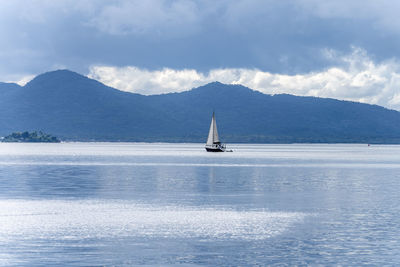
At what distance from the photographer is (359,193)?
67.0 metres

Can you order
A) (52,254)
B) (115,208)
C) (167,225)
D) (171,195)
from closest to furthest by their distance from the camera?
(52,254)
(167,225)
(115,208)
(171,195)

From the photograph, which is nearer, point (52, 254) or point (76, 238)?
point (52, 254)

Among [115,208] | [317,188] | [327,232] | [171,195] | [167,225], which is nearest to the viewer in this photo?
[327,232]

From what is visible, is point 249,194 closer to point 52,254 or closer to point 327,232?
point 327,232

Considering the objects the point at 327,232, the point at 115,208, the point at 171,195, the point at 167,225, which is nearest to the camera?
the point at 327,232

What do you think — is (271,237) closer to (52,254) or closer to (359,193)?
(52,254)

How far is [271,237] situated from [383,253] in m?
6.88

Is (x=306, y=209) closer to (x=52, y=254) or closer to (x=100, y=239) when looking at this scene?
(x=100, y=239)

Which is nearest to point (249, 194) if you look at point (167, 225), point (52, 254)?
point (167, 225)

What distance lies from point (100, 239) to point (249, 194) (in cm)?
3053

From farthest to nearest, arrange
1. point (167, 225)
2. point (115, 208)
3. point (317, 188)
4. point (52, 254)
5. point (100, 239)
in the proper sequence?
point (317, 188) < point (115, 208) < point (167, 225) < point (100, 239) < point (52, 254)

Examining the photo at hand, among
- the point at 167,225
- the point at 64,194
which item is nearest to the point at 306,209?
the point at 167,225

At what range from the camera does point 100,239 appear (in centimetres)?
3672

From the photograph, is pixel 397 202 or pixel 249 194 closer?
pixel 397 202
